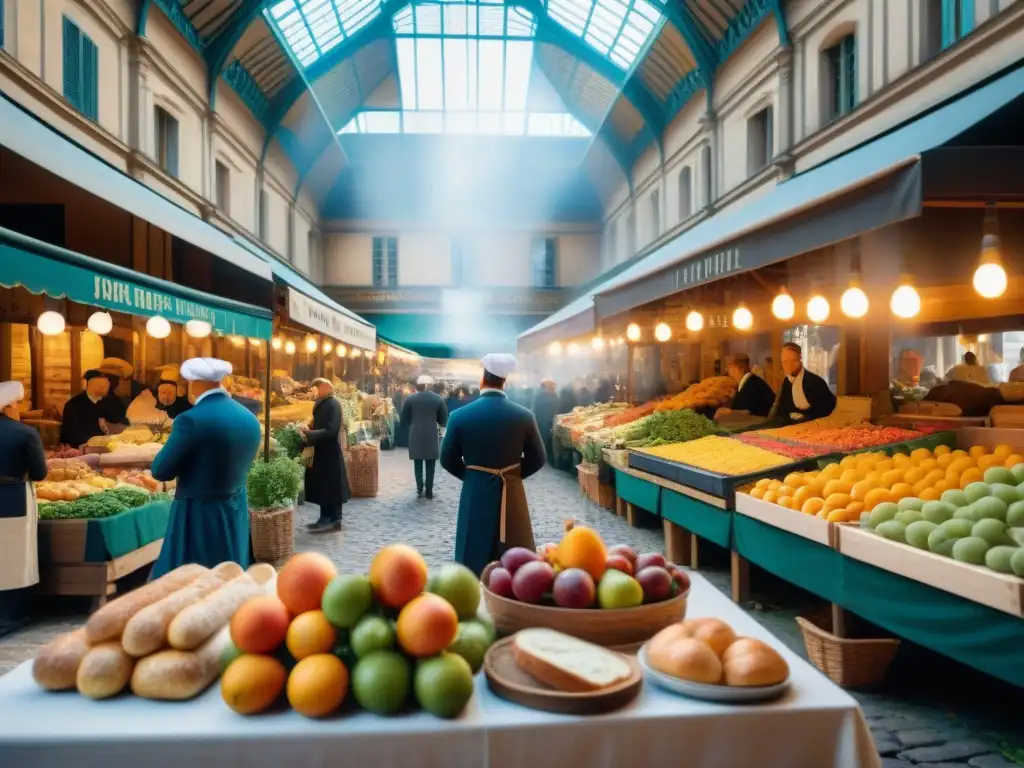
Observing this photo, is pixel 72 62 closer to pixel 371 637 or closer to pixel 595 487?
pixel 595 487

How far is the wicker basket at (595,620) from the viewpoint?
2215mm

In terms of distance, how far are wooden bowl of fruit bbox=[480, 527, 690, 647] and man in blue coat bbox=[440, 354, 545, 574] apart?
2298 mm

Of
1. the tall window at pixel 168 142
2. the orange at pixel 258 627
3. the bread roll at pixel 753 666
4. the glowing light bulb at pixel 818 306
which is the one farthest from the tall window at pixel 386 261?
the bread roll at pixel 753 666

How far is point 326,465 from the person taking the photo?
884cm

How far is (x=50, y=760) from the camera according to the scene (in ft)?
5.78

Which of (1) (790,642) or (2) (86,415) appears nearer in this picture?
(1) (790,642)

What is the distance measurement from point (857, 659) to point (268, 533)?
522cm

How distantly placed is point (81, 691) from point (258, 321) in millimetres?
5468

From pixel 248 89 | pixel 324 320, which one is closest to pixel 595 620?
pixel 324 320

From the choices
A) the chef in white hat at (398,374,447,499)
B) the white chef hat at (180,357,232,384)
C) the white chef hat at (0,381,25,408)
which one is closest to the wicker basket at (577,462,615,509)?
the chef in white hat at (398,374,447,499)

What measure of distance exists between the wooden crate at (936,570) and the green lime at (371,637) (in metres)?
2.77

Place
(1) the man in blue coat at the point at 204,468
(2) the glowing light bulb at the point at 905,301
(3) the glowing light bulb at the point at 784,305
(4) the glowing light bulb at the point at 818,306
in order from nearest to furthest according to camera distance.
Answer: (1) the man in blue coat at the point at 204,468 → (2) the glowing light bulb at the point at 905,301 → (3) the glowing light bulb at the point at 784,305 → (4) the glowing light bulb at the point at 818,306

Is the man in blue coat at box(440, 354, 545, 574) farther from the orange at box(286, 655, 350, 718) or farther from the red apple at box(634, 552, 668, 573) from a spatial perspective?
the orange at box(286, 655, 350, 718)

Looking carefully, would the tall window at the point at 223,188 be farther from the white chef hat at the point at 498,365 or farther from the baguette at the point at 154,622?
the baguette at the point at 154,622
